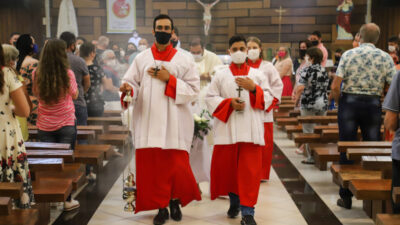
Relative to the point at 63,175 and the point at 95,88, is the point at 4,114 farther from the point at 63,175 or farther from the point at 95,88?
the point at 95,88

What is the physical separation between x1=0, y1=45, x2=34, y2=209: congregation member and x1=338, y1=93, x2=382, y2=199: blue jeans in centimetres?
261

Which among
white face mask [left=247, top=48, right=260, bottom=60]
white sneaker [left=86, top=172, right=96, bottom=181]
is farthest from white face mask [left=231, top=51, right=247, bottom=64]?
white sneaker [left=86, top=172, right=96, bottom=181]

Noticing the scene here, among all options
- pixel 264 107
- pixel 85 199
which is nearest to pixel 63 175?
pixel 85 199

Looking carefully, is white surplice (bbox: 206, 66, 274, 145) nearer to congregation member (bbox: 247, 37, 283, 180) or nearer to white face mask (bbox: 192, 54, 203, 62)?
congregation member (bbox: 247, 37, 283, 180)

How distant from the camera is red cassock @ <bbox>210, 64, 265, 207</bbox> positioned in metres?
4.46

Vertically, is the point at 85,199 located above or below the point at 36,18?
below

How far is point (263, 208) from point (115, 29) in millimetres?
11090

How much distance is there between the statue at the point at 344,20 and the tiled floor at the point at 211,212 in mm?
10891

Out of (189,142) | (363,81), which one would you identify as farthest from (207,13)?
(189,142)

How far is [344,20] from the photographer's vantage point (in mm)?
15695

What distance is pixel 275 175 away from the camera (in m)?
6.46

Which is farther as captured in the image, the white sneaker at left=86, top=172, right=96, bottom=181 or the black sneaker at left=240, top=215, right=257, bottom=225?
the white sneaker at left=86, top=172, right=96, bottom=181

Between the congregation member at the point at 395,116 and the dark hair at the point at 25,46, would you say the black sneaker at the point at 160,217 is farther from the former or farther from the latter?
the dark hair at the point at 25,46

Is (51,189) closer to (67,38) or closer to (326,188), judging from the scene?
(67,38)
